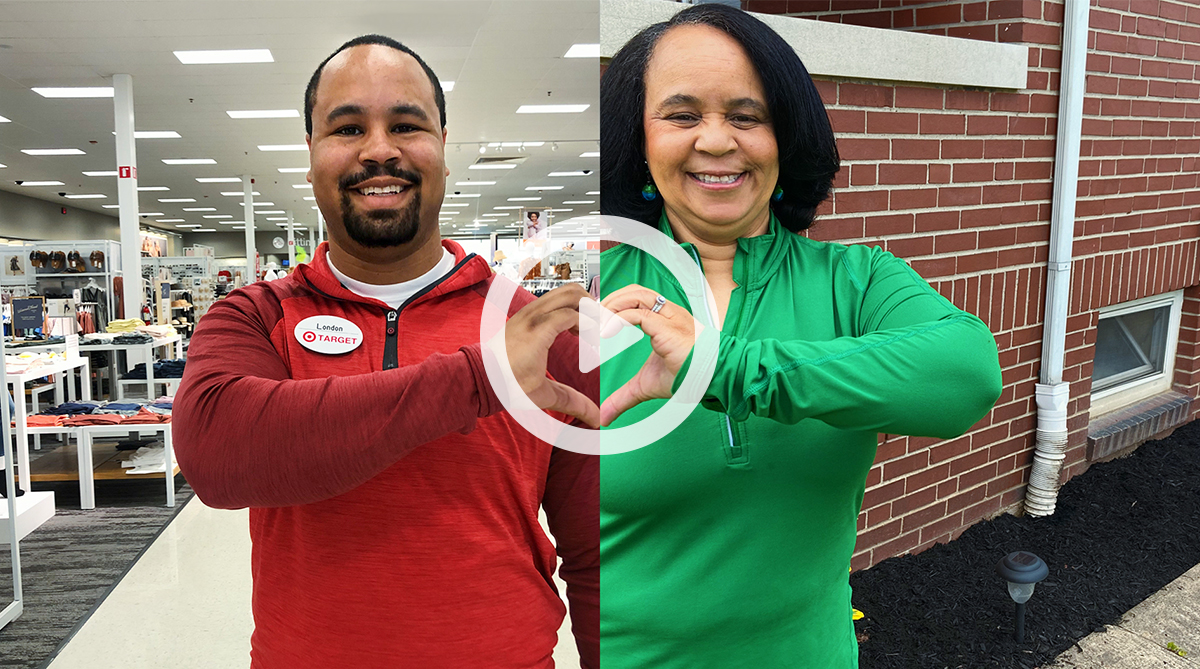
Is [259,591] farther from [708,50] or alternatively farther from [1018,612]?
[1018,612]

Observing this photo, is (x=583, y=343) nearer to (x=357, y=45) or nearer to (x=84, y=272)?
(x=357, y=45)

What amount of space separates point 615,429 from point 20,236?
23.2m

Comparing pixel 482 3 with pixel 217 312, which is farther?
pixel 482 3

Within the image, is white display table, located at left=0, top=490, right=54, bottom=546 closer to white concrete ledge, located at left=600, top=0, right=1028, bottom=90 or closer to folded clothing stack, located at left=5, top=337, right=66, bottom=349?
folded clothing stack, located at left=5, top=337, right=66, bottom=349

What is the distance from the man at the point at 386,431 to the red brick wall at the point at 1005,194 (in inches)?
52.1

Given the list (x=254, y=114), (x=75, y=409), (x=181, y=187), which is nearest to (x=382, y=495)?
(x=75, y=409)

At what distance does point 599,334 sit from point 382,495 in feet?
1.02

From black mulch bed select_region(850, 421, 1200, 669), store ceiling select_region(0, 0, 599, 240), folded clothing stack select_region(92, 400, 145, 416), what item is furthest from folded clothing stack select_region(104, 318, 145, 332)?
black mulch bed select_region(850, 421, 1200, 669)

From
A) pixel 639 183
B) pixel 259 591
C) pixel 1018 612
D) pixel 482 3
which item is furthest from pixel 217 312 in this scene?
pixel 1018 612

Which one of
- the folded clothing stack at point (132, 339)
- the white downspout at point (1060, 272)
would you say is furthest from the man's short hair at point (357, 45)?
the folded clothing stack at point (132, 339)

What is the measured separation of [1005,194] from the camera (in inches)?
89.8

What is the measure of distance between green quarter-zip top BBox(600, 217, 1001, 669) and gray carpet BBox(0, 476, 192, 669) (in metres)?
2.48

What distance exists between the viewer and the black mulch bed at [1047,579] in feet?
6.32

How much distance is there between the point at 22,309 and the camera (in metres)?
5.40
